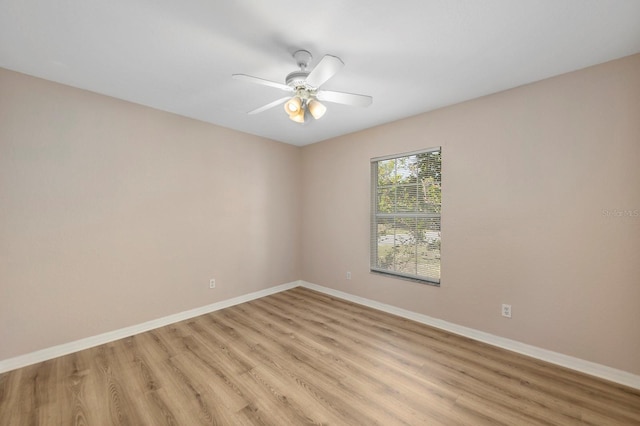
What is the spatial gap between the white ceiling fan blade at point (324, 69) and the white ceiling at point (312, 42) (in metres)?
0.29

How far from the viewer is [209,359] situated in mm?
2336

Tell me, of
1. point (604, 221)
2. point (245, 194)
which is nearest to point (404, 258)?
point (604, 221)

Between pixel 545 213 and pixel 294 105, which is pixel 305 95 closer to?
pixel 294 105

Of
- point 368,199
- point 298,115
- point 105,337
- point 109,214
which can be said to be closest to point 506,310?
point 368,199

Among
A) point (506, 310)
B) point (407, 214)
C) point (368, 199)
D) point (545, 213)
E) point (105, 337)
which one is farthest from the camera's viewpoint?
point (368, 199)

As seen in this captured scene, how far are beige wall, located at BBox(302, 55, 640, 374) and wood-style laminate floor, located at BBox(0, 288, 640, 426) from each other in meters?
0.37

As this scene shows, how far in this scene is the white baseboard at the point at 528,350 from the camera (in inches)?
78.4

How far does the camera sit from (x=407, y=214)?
333 cm

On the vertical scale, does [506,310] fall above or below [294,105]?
below

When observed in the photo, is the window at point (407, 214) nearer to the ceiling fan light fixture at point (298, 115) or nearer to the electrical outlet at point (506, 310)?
the electrical outlet at point (506, 310)

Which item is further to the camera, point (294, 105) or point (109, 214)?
point (109, 214)

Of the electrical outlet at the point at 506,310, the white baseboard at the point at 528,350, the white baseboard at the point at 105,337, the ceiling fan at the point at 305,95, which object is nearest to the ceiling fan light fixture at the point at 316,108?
the ceiling fan at the point at 305,95

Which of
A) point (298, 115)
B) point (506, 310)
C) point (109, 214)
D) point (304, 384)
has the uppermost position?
point (298, 115)

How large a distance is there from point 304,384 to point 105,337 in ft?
7.12
